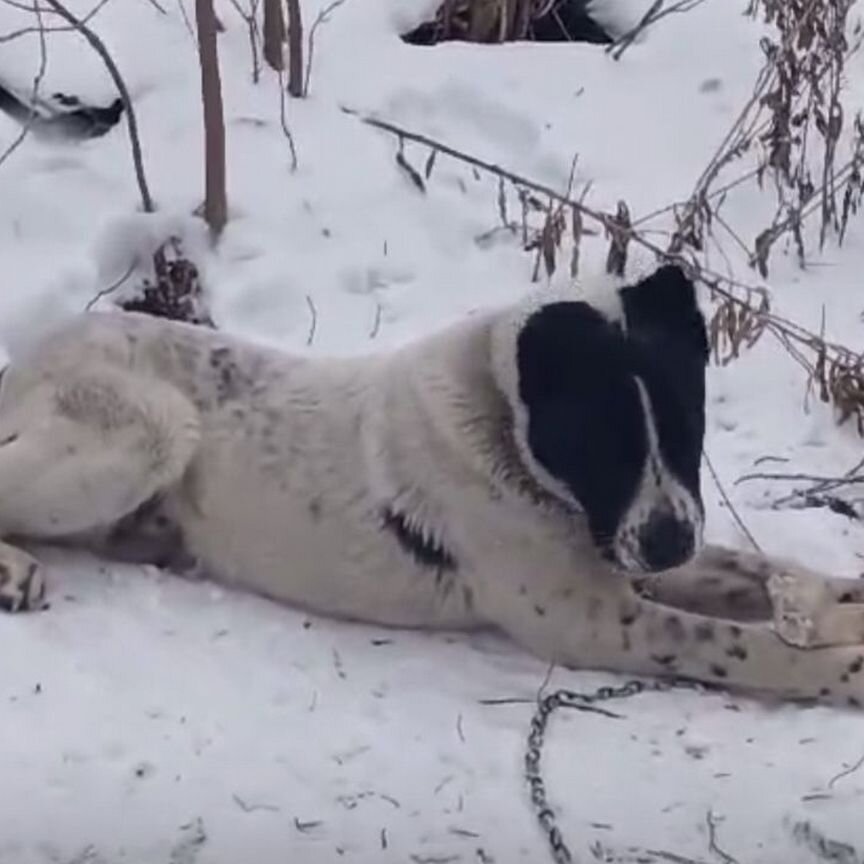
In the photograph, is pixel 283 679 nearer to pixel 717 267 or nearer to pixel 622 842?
pixel 622 842

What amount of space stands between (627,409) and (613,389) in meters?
0.05

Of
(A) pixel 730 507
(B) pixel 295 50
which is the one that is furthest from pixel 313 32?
(A) pixel 730 507

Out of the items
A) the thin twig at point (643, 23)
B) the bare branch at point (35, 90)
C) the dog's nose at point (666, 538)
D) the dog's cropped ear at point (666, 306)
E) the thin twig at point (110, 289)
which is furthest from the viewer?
the thin twig at point (643, 23)

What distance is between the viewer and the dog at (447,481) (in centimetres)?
466

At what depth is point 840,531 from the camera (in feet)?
17.5

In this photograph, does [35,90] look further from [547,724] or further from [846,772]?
[846,772]

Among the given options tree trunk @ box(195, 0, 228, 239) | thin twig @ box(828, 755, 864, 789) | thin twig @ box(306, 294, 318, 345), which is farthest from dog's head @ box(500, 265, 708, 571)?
tree trunk @ box(195, 0, 228, 239)

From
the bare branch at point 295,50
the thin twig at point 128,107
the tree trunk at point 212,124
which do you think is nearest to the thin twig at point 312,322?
the tree trunk at point 212,124

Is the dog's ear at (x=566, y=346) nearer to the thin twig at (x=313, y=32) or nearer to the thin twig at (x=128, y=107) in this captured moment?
the thin twig at (x=128, y=107)

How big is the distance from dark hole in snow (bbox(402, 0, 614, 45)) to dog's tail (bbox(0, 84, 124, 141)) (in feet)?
3.62

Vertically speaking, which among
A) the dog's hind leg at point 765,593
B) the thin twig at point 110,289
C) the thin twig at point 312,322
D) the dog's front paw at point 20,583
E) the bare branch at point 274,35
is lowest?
the thin twig at point 110,289

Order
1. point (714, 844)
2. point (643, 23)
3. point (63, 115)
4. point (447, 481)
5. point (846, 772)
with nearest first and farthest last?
point (714, 844)
point (846, 772)
point (447, 481)
point (63, 115)
point (643, 23)

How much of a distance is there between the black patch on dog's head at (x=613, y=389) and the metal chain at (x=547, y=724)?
0.30 metres

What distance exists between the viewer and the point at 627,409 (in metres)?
4.64
